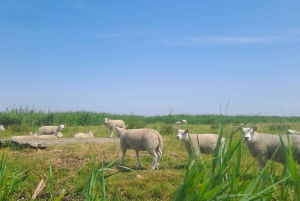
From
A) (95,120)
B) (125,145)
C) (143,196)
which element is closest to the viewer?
(143,196)

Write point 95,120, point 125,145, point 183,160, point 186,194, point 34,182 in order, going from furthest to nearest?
point 95,120
point 183,160
point 125,145
point 34,182
point 186,194

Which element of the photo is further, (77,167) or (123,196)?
(77,167)

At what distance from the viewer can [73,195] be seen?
241 inches

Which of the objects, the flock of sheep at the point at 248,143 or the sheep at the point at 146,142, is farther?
the sheep at the point at 146,142

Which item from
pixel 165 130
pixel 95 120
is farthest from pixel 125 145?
pixel 95 120

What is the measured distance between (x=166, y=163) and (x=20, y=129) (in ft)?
40.7

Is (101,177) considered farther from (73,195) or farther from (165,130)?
(165,130)

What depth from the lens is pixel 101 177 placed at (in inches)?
100

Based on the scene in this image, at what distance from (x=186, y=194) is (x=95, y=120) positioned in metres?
26.4

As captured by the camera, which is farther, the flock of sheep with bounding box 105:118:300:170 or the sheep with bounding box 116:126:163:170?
the sheep with bounding box 116:126:163:170

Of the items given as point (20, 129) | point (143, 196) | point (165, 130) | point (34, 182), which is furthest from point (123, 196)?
point (20, 129)

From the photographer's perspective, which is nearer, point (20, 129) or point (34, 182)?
point (34, 182)

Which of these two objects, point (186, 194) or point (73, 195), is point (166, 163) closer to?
point (73, 195)

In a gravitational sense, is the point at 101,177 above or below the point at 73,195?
above
